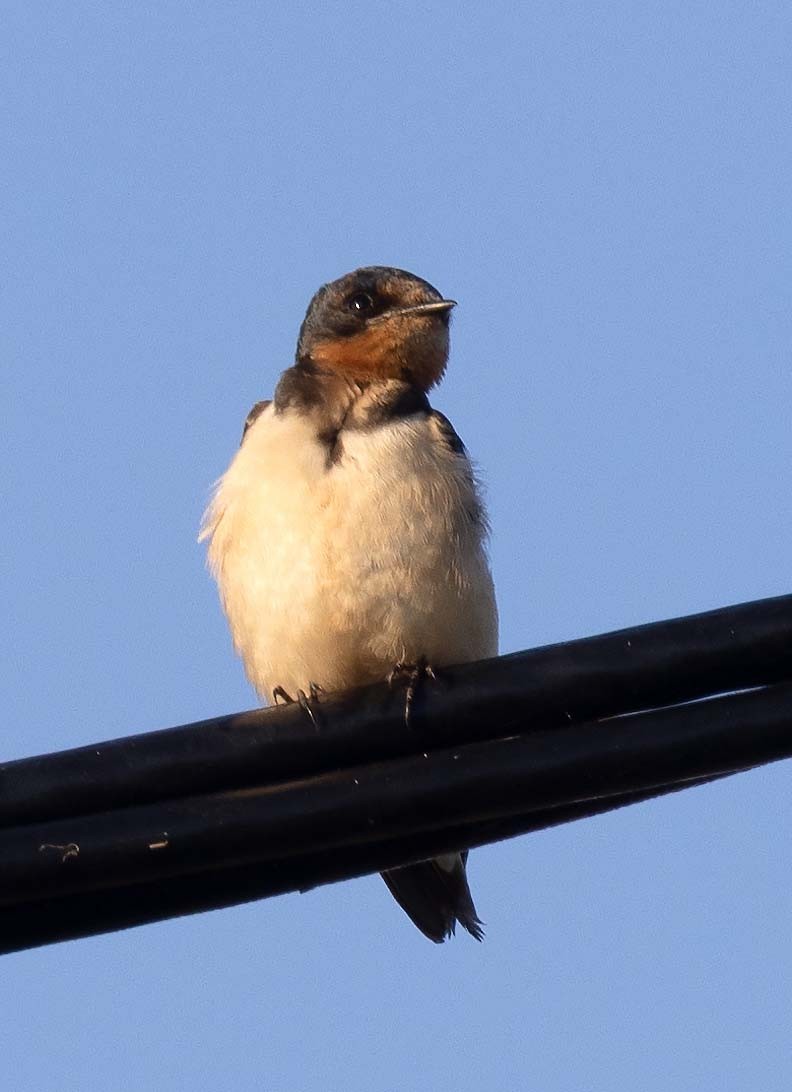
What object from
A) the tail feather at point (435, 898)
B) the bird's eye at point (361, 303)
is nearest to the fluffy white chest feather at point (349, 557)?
the tail feather at point (435, 898)

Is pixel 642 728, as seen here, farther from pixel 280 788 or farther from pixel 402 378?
pixel 402 378

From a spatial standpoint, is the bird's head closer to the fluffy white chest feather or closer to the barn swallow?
the barn swallow

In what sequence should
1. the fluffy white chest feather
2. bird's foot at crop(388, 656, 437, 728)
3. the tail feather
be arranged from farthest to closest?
the tail feather → the fluffy white chest feather → bird's foot at crop(388, 656, 437, 728)

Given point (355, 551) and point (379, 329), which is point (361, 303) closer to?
point (379, 329)

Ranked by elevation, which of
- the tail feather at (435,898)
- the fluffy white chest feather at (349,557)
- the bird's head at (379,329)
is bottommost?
the tail feather at (435,898)

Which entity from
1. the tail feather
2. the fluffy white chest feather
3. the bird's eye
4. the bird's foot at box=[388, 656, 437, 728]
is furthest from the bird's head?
the tail feather

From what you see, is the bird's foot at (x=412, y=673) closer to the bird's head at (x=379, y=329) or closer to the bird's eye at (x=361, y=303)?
the bird's head at (x=379, y=329)


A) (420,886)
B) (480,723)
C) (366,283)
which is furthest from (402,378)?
(480,723)

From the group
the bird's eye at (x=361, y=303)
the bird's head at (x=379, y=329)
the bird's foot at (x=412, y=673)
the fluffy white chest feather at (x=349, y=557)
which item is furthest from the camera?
the bird's eye at (x=361, y=303)
